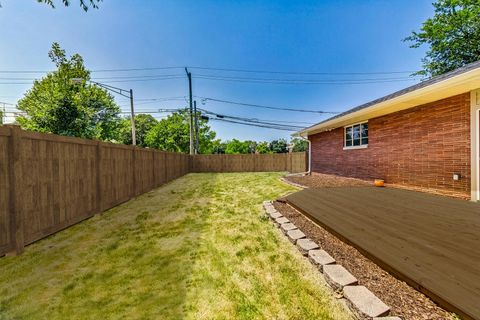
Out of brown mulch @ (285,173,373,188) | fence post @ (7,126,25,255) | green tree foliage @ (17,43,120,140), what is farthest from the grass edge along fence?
green tree foliage @ (17,43,120,140)

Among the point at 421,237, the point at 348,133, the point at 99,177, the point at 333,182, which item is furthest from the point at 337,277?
the point at 348,133

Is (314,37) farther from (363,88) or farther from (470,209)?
(470,209)

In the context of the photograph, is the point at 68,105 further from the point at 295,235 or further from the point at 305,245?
the point at 305,245

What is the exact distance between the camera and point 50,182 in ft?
11.2

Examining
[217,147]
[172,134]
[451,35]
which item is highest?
[451,35]

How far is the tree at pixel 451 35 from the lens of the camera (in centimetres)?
1435

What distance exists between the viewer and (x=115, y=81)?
784 inches

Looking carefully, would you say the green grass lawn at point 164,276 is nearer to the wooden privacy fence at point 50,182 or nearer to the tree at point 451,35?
the wooden privacy fence at point 50,182

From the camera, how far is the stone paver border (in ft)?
5.15

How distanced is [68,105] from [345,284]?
16282 millimetres

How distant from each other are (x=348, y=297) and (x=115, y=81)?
2329 centimetres

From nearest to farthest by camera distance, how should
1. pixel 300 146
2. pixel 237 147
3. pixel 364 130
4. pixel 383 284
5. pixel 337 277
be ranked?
1. pixel 383 284
2. pixel 337 277
3. pixel 364 130
4. pixel 237 147
5. pixel 300 146

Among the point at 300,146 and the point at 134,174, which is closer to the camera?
the point at 134,174

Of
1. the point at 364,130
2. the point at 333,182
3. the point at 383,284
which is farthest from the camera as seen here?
the point at 333,182
